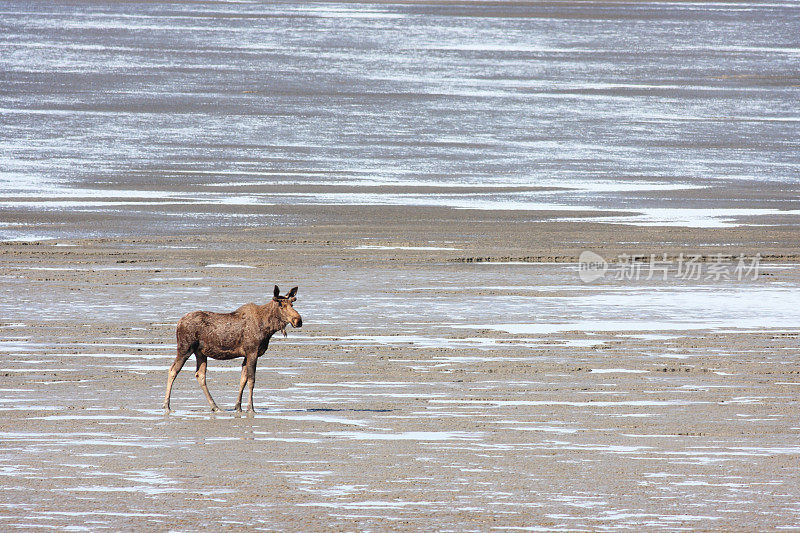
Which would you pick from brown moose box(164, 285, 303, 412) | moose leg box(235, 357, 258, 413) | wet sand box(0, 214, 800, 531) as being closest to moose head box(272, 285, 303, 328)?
brown moose box(164, 285, 303, 412)

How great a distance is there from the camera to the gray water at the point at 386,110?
23797 mm

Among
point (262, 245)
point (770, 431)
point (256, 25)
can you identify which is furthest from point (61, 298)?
point (256, 25)

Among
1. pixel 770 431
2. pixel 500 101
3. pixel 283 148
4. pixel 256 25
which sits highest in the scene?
pixel 256 25

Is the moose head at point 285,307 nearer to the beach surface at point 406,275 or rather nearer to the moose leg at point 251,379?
the moose leg at point 251,379

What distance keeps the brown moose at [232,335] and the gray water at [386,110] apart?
9.85 meters

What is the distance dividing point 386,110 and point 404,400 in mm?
21000

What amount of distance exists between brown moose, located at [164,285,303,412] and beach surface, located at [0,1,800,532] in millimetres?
332

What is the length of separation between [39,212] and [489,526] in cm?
1511

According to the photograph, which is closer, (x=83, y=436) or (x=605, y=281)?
(x=83, y=436)

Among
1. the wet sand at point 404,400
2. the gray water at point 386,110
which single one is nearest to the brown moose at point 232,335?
the wet sand at point 404,400

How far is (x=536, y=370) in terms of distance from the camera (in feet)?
38.3

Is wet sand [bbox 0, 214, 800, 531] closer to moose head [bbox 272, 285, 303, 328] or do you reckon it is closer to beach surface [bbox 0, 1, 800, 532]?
beach surface [bbox 0, 1, 800, 532]

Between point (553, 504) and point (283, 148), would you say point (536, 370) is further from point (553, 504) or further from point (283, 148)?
point (283, 148)

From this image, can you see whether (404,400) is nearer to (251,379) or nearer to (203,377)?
(251,379)
